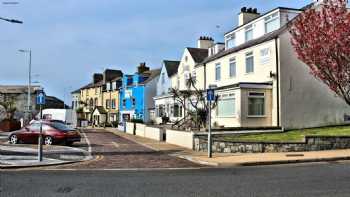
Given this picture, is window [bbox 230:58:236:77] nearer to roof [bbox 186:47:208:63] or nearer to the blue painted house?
roof [bbox 186:47:208:63]

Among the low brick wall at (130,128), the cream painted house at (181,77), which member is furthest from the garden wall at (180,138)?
the low brick wall at (130,128)

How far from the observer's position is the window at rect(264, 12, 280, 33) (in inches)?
1173

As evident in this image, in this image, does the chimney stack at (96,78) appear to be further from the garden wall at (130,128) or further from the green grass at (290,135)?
the green grass at (290,135)

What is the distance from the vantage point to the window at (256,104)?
27.5 m

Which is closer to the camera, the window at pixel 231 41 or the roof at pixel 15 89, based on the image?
Result: the window at pixel 231 41

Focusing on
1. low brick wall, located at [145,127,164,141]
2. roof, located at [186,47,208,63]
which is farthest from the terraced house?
low brick wall, located at [145,127,164,141]

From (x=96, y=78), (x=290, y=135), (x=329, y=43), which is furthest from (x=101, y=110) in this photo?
(x=329, y=43)

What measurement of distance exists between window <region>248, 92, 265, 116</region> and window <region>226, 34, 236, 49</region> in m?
9.37

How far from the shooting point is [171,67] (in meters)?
53.8

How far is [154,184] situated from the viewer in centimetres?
1114

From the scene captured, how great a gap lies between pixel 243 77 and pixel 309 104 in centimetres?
552

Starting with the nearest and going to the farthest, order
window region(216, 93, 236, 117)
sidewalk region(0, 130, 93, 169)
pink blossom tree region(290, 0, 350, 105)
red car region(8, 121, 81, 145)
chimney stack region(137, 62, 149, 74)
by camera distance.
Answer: sidewalk region(0, 130, 93, 169) → pink blossom tree region(290, 0, 350, 105) → red car region(8, 121, 81, 145) → window region(216, 93, 236, 117) → chimney stack region(137, 62, 149, 74)

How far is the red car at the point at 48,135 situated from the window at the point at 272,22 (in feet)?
51.8

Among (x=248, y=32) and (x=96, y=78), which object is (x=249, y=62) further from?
(x=96, y=78)
